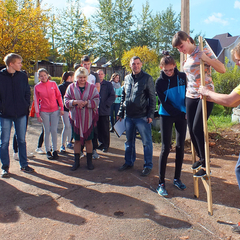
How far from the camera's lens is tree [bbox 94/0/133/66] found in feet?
138

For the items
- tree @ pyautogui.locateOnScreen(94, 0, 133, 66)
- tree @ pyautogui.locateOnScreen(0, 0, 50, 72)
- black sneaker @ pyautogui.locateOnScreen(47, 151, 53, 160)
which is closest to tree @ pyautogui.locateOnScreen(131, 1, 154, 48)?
tree @ pyautogui.locateOnScreen(94, 0, 133, 66)

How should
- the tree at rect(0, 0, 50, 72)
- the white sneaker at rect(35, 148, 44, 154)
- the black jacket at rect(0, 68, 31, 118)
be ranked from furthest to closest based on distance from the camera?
the tree at rect(0, 0, 50, 72) → the white sneaker at rect(35, 148, 44, 154) → the black jacket at rect(0, 68, 31, 118)

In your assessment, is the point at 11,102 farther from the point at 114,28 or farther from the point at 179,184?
the point at 114,28

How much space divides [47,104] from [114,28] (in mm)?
39205

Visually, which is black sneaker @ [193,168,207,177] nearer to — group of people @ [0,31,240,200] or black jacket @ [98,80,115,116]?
group of people @ [0,31,240,200]

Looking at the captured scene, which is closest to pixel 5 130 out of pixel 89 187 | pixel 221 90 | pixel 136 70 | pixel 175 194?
pixel 89 187

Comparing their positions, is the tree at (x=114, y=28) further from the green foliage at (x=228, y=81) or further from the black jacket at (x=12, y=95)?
the black jacket at (x=12, y=95)

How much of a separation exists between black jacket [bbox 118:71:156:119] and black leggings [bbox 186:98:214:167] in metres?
1.25

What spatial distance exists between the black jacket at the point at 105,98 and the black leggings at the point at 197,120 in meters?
3.12

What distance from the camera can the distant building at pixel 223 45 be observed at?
4503 cm

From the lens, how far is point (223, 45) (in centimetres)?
4834

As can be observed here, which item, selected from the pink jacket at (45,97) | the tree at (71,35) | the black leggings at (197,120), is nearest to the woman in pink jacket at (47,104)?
the pink jacket at (45,97)

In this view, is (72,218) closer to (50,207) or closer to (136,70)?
(50,207)

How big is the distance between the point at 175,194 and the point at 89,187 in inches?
54.4
